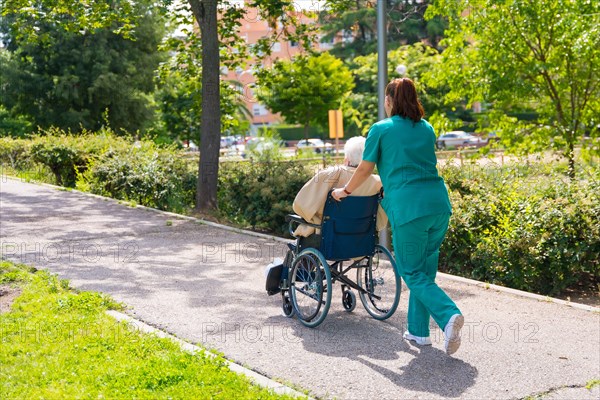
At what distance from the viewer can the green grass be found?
14.8ft

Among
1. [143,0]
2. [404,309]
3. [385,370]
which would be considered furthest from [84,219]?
[385,370]

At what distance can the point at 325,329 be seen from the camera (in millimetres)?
6156

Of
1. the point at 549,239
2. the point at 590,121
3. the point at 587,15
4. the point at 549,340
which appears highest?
the point at 587,15

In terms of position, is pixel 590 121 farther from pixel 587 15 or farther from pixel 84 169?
pixel 84 169

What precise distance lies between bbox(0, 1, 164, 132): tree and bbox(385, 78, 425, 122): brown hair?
36310 mm

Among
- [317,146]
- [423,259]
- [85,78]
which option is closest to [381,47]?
[423,259]

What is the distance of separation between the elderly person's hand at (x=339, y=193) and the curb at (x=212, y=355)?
1.46m

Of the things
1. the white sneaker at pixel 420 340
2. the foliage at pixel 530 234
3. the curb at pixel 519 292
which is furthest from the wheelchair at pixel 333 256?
the foliage at pixel 530 234

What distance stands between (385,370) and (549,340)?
1.51m

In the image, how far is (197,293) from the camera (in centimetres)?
739

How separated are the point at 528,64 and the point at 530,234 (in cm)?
711

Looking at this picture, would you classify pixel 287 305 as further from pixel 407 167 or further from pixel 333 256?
pixel 407 167

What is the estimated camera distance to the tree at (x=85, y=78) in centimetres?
4100

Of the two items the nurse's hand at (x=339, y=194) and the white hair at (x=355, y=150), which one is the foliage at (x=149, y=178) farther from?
the nurse's hand at (x=339, y=194)
